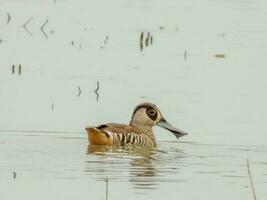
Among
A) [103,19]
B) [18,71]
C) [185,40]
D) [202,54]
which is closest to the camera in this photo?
[18,71]

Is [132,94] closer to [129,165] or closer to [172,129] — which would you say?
[172,129]

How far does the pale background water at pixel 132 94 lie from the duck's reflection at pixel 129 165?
0.02m

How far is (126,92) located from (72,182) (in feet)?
16.5

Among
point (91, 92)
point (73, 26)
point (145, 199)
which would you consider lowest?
point (145, 199)

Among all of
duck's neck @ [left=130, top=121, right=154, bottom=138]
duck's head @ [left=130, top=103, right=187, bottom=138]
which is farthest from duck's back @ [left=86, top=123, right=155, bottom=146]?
duck's head @ [left=130, top=103, right=187, bottom=138]

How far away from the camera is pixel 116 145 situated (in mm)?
14547

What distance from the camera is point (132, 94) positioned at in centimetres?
1673

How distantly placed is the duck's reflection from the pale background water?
19mm

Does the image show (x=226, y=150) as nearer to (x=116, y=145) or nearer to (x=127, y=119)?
(x=116, y=145)

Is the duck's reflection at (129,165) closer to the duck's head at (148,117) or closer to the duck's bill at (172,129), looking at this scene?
the duck's bill at (172,129)

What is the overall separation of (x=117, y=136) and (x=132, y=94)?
2.25 metres

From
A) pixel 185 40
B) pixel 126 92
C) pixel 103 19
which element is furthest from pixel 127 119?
pixel 103 19

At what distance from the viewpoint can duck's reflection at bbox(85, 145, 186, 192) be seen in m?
12.2

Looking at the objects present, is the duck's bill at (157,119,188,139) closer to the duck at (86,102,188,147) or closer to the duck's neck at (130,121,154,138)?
the duck at (86,102,188,147)
